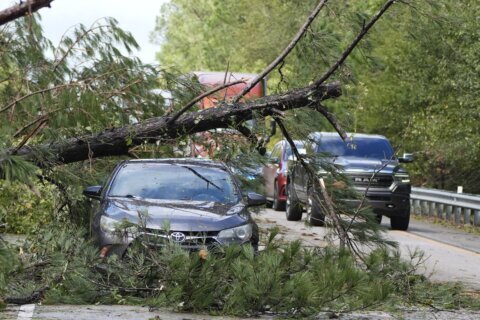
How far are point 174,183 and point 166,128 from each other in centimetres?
76

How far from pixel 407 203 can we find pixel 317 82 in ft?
34.5

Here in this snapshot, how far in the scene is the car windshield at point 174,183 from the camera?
1307cm

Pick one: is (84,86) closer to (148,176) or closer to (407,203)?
(148,176)

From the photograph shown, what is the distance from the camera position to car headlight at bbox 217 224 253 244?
11.9 m

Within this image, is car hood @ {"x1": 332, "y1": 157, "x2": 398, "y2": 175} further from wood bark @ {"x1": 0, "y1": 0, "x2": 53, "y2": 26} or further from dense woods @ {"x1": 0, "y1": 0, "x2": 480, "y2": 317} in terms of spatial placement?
wood bark @ {"x1": 0, "y1": 0, "x2": 53, "y2": 26}

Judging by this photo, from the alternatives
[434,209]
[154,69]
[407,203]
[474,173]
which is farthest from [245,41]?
[154,69]

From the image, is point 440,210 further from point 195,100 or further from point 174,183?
point 195,100

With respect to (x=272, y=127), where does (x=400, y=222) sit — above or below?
below

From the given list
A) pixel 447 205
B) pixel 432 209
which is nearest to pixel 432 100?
pixel 432 209

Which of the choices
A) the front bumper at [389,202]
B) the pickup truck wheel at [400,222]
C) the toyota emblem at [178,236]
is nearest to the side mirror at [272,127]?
the toyota emblem at [178,236]

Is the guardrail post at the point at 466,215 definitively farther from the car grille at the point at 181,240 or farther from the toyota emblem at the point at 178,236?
the toyota emblem at the point at 178,236

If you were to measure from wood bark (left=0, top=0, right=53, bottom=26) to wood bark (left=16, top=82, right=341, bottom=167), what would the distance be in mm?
3631

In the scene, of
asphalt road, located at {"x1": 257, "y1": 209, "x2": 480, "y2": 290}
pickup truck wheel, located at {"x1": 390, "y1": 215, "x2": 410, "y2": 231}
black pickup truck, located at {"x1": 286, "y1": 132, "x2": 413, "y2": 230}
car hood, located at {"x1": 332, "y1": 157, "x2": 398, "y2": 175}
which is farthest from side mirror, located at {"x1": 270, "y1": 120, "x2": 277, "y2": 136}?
pickup truck wheel, located at {"x1": 390, "y1": 215, "x2": 410, "y2": 231}

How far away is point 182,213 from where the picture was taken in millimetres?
12133
